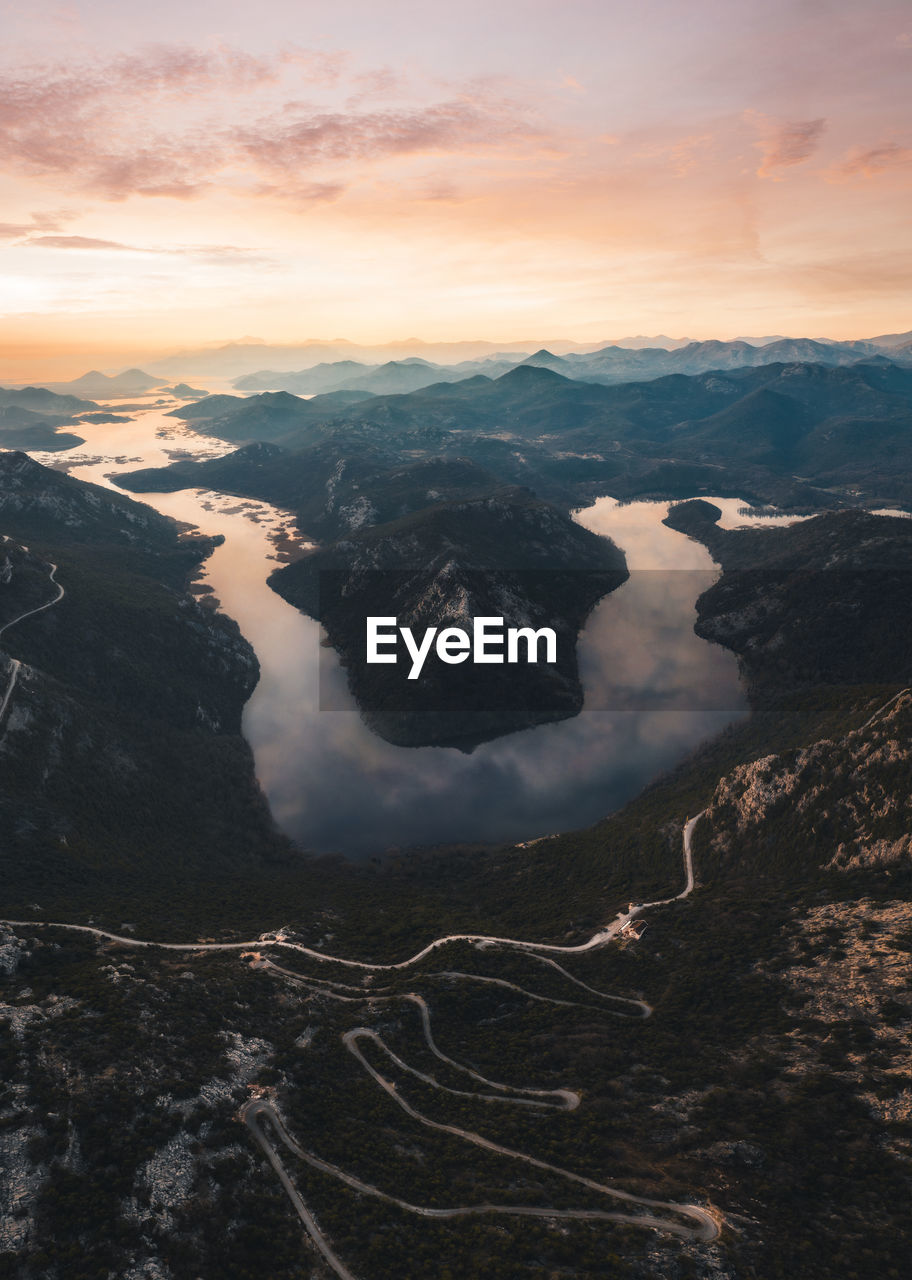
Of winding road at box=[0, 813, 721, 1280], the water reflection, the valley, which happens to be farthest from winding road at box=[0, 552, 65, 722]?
winding road at box=[0, 813, 721, 1280]

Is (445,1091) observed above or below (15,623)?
below

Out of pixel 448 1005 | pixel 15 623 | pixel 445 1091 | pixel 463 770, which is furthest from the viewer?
pixel 463 770

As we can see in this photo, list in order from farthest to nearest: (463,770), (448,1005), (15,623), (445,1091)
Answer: (463,770)
(15,623)
(448,1005)
(445,1091)

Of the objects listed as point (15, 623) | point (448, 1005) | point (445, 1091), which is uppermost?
point (15, 623)

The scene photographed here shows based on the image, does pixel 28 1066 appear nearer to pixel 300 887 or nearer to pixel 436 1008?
pixel 436 1008

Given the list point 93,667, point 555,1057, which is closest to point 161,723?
point 93,667

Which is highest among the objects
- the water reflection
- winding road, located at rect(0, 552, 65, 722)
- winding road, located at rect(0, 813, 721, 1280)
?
winding road, located at rect(0, 552, 65, 722)

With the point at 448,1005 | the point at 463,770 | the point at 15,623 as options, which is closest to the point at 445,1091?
the point at 448,1005

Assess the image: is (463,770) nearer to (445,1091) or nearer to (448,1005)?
(448,1005)

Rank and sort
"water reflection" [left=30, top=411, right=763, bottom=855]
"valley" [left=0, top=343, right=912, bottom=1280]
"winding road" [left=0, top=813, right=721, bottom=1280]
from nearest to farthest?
"valley" [left=0, top=343, right=912, bottom=1280], "winding road" [left=0, top=813, right=721, bottom=1280], "water reflection" [left=30, top=411, right=763, bottom=855]

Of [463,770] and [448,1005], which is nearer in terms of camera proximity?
[448,1005]

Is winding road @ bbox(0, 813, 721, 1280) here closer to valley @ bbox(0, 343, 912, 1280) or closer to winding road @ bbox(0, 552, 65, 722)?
valley @ bbox(0, 343, 912, 1280)
